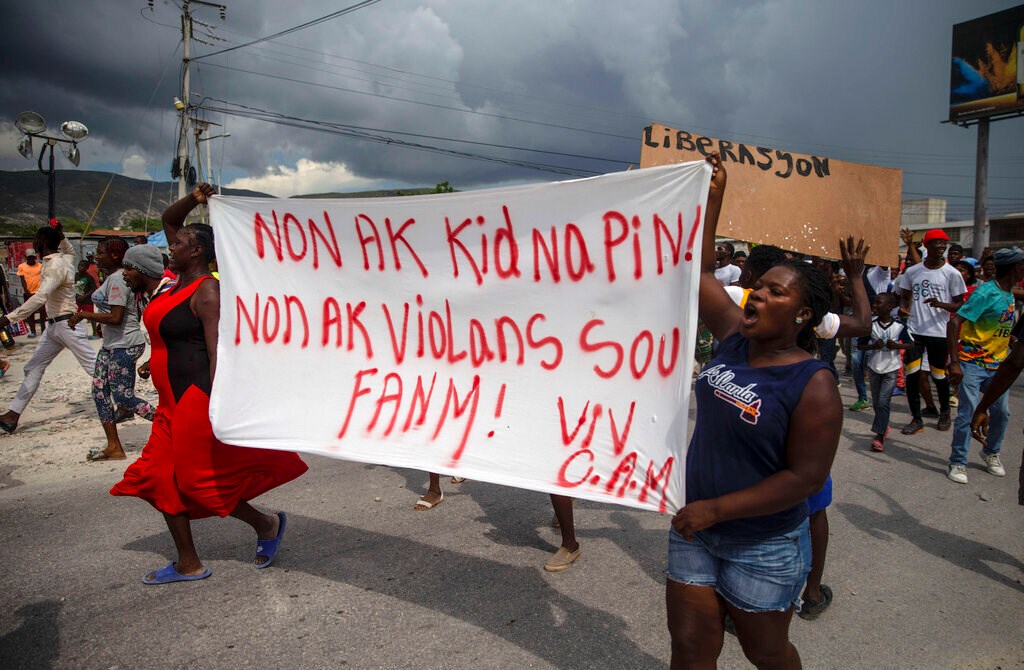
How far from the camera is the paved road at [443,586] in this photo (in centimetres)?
274

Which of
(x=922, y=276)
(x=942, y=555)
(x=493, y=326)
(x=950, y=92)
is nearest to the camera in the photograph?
(x=493, y=326)

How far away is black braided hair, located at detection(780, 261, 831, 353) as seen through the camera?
195 cm

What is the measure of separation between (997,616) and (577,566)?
206 centimetres

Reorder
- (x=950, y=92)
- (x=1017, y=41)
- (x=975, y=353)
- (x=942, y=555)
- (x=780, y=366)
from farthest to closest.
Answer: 1. (x=950, y=92)
2. (x=1017, y=41)
3. (x=975, y=353)
4. (x=942, y=555)
5. (x=780, y=366)

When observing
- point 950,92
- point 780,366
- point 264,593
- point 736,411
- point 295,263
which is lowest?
point 264,593

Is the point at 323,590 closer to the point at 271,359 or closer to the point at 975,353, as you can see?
the point at 271,359

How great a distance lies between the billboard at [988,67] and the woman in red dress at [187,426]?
115 feet

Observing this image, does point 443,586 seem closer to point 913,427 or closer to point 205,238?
point 205,238

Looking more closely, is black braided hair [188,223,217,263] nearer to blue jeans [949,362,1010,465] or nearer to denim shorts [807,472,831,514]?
denim shorts [807,472,831,514]

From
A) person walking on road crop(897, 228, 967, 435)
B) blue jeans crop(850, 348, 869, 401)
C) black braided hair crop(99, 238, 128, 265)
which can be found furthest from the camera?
blue jeans crop(850, 348, 869, 401)

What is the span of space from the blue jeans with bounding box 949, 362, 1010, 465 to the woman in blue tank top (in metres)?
4.07

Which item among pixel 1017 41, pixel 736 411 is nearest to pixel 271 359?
pixel 736 411

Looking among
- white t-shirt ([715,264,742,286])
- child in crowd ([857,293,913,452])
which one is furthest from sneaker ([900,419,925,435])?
white t-shirt ([715,264,742,286])

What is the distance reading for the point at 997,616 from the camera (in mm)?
3143
